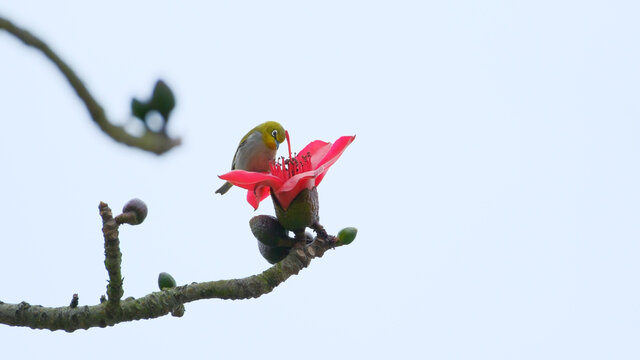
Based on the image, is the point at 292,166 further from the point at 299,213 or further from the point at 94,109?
the point at 94,109

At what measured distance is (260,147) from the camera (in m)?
3.15

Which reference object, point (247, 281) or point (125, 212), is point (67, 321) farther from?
point (247, 281)

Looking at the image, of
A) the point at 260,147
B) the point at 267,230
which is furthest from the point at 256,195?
the point at 260,147

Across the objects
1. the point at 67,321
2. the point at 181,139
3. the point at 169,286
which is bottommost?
the point at 181,139

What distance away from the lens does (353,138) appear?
97.7 inches

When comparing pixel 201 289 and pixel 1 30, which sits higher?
pixel 201 289

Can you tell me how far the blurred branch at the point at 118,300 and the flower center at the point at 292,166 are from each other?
492 millimetres

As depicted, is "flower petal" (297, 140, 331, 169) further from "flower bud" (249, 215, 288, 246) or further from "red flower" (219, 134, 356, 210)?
"flower bud" (249, 215, 288, 246)

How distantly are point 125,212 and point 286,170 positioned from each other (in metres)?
0.94

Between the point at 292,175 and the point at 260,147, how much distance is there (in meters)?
0.51

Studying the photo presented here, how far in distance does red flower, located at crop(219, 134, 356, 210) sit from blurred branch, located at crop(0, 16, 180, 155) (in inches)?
63.8

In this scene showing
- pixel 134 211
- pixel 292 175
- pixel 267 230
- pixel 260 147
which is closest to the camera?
pixel 134 211

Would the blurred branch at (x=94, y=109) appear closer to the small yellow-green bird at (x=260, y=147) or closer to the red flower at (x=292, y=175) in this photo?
the red flower at (x=292, y=175)

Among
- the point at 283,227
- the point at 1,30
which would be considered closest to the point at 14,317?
the point at 283,227
